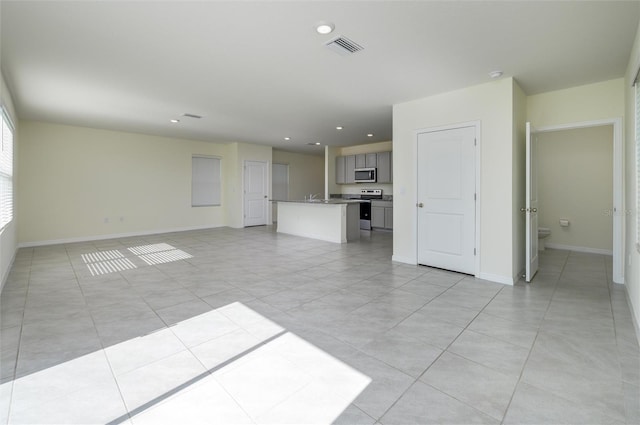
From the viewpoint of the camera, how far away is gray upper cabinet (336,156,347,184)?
9664 millimetres

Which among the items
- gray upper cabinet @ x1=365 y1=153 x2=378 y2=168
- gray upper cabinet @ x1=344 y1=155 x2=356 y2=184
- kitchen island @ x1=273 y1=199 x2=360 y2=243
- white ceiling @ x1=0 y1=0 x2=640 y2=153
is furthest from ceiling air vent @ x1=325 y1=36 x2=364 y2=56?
gray upper cabinet @ x1=344 y1=155 x2=356 y2=184

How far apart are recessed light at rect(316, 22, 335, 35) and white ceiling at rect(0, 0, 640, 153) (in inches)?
2.6

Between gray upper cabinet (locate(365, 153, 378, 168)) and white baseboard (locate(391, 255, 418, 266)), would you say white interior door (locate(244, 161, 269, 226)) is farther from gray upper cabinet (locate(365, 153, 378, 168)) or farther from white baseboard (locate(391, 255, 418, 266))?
white baseboard (locate(391, 255, 418, 266))

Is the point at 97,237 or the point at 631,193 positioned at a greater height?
the point at 631,193

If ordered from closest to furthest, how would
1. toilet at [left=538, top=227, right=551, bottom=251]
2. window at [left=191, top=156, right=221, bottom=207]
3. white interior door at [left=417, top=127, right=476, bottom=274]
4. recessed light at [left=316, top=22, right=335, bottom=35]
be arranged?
recessed light at [left=316, top=22, right=335, bottom=35]
white interior door at [left=417, top=127, right=476, bottom=274]
toilet at [left=538, top=227, right=551, bottom=251]
window at [left=191, top=156, right=221, bottom=207]

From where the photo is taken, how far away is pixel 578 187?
5.59 metres

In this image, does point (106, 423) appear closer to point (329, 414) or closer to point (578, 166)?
point (329, 414)

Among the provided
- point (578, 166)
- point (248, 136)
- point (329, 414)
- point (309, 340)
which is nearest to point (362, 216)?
point (248, 136)

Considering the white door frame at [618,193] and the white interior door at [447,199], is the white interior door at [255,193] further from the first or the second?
the white door frame at [618,193]

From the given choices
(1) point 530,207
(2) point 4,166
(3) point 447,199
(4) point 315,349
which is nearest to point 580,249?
(1) point 530,207

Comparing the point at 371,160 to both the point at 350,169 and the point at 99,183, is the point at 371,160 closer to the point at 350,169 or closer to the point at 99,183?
the point at 350,169

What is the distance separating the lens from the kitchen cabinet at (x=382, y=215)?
8.40m

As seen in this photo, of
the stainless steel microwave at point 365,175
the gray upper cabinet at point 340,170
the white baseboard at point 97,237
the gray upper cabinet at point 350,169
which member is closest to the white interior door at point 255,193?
the white baseboard at point 97,237

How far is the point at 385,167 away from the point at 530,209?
5031mm
